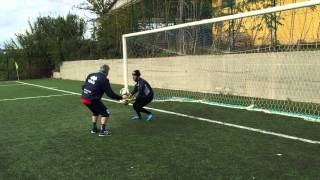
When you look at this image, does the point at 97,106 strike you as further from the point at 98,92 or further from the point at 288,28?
the point at 288,28

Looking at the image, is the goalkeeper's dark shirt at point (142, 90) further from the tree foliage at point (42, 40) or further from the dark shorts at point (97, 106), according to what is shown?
the tree foliage at point (42, 40)

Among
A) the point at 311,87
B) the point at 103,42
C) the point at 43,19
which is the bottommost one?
the point at 311,87

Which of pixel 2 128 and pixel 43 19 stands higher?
pixel 43 19

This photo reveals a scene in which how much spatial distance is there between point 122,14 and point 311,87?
1485 cm

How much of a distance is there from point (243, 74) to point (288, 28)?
7.35ft

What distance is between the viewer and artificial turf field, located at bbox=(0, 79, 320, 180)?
6.29m

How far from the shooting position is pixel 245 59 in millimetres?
14352

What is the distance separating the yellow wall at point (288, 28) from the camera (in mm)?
12157

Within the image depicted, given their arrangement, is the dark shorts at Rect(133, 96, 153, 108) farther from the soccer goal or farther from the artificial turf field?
the soccer goal

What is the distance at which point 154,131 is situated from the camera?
31.2 feet

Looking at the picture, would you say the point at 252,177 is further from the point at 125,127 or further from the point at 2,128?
the point at 2,128

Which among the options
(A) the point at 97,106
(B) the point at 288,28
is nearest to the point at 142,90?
(A) the point at 97,106

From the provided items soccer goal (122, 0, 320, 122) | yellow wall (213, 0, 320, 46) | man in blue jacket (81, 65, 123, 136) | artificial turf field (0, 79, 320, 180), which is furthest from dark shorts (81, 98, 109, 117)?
yellow wall (213, 0, 320, 46)

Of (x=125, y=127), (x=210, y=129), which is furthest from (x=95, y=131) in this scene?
(x=210, y=129)
